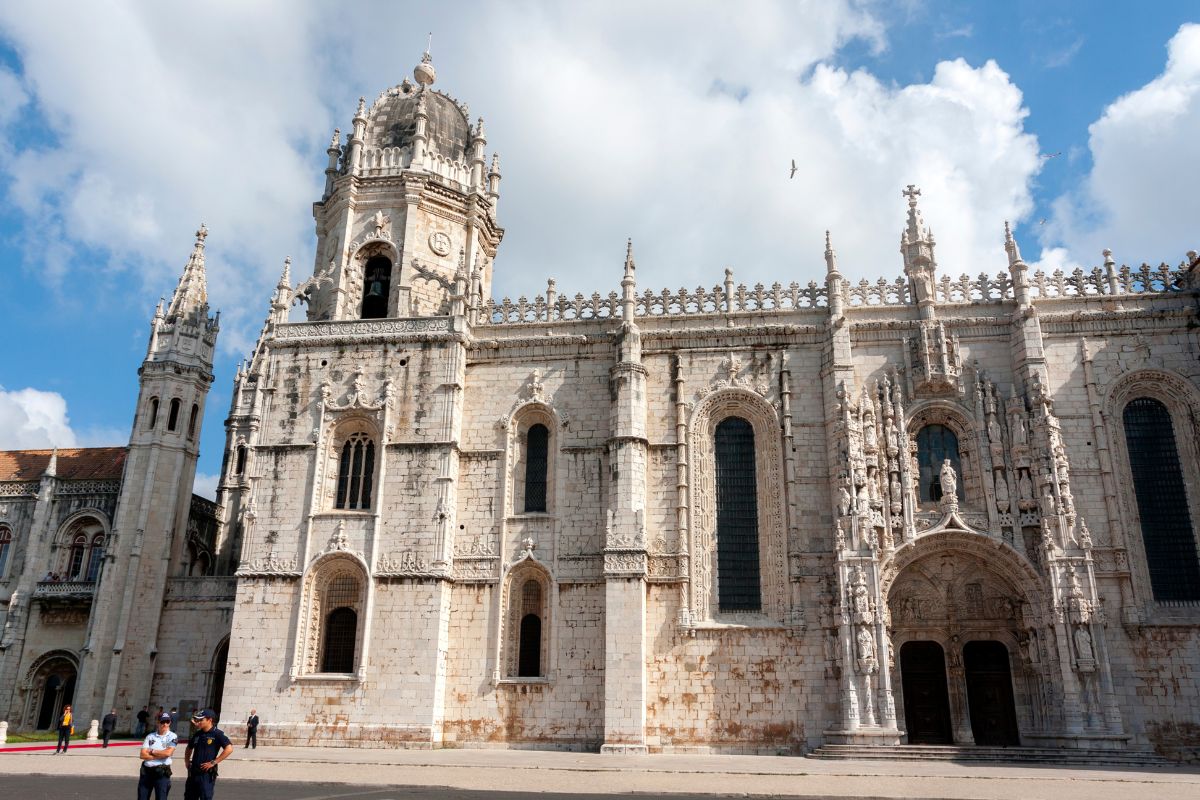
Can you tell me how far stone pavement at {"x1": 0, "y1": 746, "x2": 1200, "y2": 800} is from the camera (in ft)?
51.2

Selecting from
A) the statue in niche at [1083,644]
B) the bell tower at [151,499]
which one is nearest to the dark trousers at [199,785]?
the statue in niche at [1083,644]

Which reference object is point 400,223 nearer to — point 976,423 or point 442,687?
point 442,687

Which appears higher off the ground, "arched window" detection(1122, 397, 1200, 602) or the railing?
"arched window" detection(1122, 397, 1200, 602)

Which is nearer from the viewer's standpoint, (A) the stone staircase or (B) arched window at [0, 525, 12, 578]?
(A) the stone staircase

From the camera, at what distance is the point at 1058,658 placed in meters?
22.4

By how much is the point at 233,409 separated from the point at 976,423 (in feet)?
106

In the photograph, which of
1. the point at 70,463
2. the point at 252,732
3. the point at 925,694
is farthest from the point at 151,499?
the point at 925,694

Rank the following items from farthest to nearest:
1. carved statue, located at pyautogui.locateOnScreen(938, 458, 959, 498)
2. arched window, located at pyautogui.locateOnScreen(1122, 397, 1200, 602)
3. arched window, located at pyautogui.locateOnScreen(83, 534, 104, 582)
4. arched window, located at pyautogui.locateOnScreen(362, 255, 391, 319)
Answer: arched window, located at pyautogui.locateOnScreen(83, 534, 104, 582)
arched window, located at pyautogui.locateOnScreen(362, 255, 391, 319)
carved statue, located at pyautogui.locateOnScreen(938, 458, 959, 498)
arched window, located at pyautogui.locateOnScreen(1122, 397, 1200, 602)

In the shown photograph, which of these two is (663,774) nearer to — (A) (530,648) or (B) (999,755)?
(A) (530,648)

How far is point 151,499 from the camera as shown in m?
31.0

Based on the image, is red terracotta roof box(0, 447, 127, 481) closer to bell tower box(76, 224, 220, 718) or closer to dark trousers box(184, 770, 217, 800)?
bell tower box(76, 224, 220, 718)

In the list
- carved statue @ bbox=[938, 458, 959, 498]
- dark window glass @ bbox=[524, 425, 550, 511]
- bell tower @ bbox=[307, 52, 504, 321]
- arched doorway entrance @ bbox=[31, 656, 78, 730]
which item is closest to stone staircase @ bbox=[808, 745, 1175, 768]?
carved statue @ bbox=[938, 458, 959, 498]

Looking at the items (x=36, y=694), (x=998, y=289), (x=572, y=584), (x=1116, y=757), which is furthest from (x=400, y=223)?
(x=1116, y=757)

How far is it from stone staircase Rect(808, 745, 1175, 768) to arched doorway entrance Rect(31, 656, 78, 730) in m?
26.9
